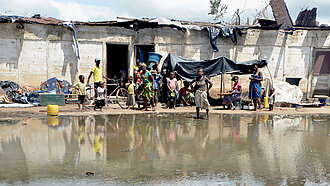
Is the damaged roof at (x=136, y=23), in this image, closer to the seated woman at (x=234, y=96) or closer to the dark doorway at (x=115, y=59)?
the seated woman at (x=234, y=96)

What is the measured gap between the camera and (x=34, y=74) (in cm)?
1388

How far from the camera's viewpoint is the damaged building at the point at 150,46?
13688 mm

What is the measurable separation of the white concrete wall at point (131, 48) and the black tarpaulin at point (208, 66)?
1.45 metres

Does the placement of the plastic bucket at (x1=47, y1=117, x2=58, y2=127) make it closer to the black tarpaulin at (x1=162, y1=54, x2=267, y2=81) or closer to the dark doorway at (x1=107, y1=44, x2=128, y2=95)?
the black tarpaulin at (x1=162, y1=54, x2=267, y2=81)

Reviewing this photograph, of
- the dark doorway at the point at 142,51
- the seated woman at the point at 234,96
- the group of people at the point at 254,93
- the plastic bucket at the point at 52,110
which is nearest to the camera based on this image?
the plastic bucket at the point at 52,110

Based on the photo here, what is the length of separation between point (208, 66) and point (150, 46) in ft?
10.1

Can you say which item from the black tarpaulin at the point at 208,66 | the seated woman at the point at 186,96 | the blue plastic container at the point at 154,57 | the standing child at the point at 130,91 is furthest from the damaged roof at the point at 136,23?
the standing child at the point at 130,91

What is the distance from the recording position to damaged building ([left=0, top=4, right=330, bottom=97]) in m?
13.7

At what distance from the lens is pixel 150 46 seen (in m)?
14.8

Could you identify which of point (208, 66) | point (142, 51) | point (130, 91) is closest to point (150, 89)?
point (130, 91)

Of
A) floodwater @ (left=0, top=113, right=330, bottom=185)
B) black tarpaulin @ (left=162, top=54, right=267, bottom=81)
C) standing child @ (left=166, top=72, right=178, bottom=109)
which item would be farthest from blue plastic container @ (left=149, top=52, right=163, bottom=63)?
floodwater @ (left=0, top=113, right=330, bottom=185)

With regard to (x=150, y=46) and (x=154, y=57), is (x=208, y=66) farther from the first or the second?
(x=150, y=46)

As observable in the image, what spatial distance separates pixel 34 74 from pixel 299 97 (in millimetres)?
11405

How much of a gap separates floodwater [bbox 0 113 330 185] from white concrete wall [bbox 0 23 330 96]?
5.49 metres
